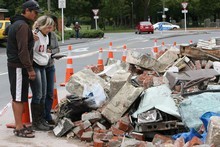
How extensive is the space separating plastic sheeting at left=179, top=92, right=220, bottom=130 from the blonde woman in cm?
221

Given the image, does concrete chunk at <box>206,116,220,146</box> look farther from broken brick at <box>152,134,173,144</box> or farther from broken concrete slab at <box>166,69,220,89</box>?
broken concrete slab at <box>166,69,220,89</box>

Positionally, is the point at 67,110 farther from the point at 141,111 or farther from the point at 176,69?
the point at 176,69

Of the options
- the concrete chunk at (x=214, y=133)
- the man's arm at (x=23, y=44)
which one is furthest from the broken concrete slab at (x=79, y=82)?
the concrete chunk at (x=214, y=133)

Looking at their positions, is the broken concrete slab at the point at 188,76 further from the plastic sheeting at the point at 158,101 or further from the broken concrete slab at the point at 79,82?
the broken concrete slab at the point at 79,82

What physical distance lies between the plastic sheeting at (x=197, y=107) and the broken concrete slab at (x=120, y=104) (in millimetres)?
933

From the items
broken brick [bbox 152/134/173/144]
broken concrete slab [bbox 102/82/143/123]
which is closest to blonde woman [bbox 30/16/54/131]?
broken concrete slab [bbox 102/82/143/123]

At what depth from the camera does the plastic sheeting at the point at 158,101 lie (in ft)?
21.1

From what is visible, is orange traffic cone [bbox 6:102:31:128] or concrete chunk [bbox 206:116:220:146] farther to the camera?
orange traffic cone [bbox 6:102:31:128]

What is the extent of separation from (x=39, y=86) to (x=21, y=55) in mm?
741

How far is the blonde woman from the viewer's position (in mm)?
6961

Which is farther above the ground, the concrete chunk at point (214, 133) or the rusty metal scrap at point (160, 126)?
the concrete chunk at point (214, 133)

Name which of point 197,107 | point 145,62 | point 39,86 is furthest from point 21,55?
point 145,62

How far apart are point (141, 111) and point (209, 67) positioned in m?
3.41

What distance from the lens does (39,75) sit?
695 cm
